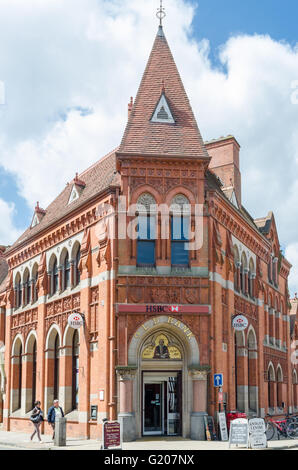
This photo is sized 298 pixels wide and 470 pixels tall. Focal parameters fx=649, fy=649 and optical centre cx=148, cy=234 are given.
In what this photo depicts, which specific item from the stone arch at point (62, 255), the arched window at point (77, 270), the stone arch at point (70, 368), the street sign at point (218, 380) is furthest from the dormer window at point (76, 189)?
the street sign at point (218, 380)

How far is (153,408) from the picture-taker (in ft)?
83.9

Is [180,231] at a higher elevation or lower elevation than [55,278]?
higher

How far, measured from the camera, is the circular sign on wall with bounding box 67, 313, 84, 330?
1093 inches

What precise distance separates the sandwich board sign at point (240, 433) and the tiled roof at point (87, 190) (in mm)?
11137

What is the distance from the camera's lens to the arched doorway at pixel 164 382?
24922 millimetres

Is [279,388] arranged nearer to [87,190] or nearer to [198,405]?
[198,405]

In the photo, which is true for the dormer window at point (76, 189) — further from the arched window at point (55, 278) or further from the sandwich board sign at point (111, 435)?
the sandwich board sign at point (111, 435)

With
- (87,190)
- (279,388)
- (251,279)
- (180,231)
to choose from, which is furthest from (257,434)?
(279,388)

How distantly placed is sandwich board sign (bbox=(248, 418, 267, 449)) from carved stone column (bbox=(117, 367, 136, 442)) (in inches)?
197

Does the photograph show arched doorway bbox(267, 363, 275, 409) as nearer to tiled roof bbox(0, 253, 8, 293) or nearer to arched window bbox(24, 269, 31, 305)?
arched window bbox(24, 269, 31, 305)

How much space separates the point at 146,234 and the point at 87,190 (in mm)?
6898

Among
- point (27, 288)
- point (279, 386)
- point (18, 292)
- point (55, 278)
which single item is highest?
point (55, 278)

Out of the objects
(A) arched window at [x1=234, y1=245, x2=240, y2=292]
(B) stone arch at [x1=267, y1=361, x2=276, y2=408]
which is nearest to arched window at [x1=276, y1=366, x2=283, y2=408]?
(B) stone arch at [x1=267, y1=361, x2=276, y2=408]
